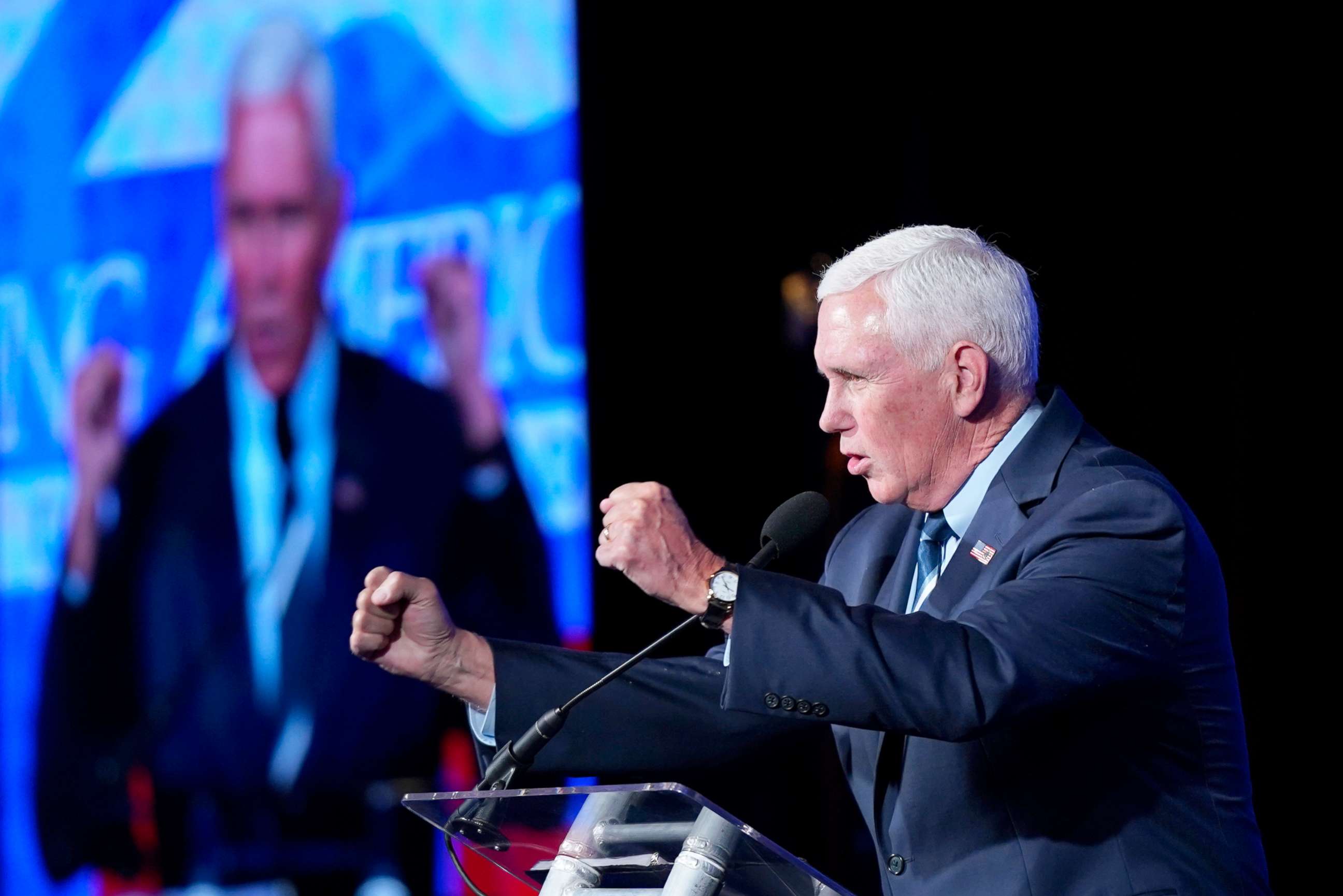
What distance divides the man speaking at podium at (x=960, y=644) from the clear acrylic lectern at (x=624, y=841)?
0.16 metres

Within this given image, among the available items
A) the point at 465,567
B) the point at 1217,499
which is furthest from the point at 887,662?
the point at 1217,499

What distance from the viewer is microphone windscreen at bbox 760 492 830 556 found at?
154 centimetres

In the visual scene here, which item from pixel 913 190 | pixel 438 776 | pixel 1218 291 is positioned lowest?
pixel 438 776

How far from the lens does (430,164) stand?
3443mm

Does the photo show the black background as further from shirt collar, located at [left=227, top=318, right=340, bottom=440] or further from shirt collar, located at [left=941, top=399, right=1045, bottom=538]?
shirt collar, located at [left=941, top=399, right=1045, bottom=538]

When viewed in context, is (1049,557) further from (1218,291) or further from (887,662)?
(1218,291)

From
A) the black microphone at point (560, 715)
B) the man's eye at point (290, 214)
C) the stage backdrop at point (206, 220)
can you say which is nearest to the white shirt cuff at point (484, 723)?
the black microphone at point (560, 715)

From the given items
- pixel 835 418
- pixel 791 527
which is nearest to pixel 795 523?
pixel 791 527

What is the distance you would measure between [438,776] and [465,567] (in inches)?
19.3

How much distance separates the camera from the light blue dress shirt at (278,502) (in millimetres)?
3393

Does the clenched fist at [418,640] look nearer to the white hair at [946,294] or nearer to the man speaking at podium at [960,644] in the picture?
the man speaking at podium at [960,644]

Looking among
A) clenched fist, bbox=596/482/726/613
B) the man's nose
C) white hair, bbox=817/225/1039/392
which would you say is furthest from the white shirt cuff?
white hair, bbox=817/225/1039/392

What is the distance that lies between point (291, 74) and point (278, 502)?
1.09m

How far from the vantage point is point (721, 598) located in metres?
1.45
